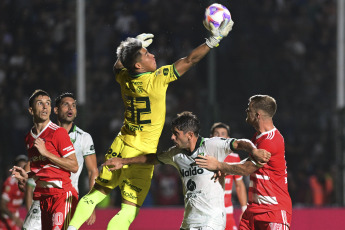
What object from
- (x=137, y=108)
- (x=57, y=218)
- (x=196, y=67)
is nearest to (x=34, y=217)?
(x=57, y=218)

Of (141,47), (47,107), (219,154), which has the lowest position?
(219,154)

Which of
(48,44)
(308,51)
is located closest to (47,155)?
(48,44)

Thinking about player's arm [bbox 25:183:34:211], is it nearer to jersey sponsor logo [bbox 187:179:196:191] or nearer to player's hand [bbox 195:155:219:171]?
jersey sponsor logo [bbox 187:179:196:191]

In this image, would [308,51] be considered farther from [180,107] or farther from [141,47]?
[141,47]

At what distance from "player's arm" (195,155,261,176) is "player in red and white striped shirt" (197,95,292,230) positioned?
8.9 inches

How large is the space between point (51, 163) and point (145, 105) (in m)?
1.04

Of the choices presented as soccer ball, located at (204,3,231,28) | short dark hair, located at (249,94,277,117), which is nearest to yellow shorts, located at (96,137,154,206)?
short dark hair, located at (249,94,277,117)

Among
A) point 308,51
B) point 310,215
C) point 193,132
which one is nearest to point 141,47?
point 193,132

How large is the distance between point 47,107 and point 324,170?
713cm

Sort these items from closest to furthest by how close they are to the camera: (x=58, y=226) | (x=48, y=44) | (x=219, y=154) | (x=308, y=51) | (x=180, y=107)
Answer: (x=219, y=154)
(x=58, y=226)
(x=180, y=107)
(x=48, y=44)
(x=308, y=51)

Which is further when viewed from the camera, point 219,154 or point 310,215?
point 310,215

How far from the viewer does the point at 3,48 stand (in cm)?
1331

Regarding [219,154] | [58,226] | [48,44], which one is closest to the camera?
[219,154]

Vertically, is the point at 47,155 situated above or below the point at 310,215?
above
